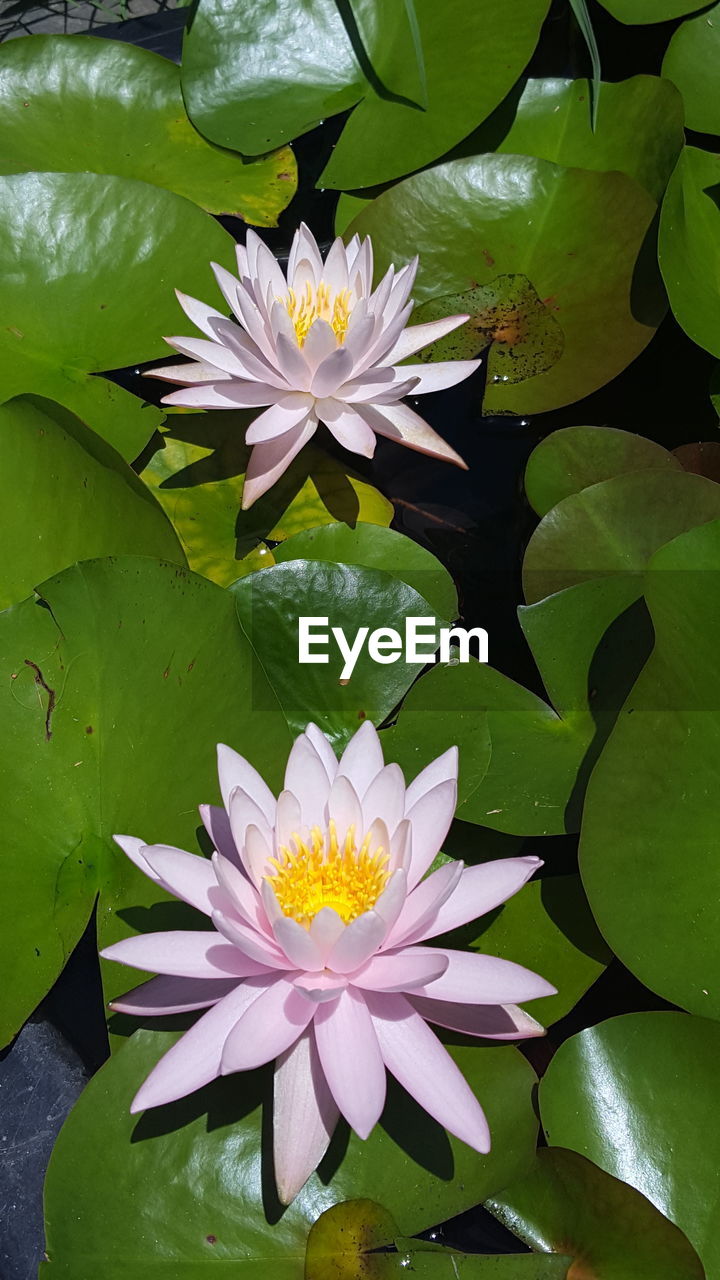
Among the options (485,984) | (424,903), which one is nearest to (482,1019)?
(485,984)

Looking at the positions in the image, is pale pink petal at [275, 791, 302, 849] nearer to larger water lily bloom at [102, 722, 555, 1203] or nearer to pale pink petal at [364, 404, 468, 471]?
larger water lily bloom at [102, 722, 555, 1203]

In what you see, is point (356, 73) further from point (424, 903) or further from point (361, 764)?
point (424, 903)

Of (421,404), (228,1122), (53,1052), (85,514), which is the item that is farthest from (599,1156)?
(421,404)

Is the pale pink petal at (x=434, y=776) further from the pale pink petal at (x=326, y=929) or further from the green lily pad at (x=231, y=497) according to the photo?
the green lily pad at (x=231, y=497)

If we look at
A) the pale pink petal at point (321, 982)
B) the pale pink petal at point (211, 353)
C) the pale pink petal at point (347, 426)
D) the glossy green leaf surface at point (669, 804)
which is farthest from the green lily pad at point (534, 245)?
the pale pink petal at point (321, 982)

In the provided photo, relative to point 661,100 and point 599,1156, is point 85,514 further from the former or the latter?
point 661,100
